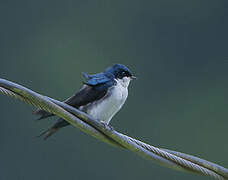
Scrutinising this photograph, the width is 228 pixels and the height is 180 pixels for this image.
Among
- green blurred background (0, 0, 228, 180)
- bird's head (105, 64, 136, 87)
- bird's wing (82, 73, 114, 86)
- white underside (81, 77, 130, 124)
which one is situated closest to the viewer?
bird's wing (82, 73, 114, 86)

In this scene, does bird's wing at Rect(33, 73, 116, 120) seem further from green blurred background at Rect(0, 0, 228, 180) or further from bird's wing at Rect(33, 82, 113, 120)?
green blurred background at Rect(0, 0, 228, 180)

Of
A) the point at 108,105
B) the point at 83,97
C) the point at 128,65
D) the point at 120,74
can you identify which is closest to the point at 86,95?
the point at 83,97

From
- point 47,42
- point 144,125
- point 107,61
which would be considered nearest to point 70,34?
point 47,42

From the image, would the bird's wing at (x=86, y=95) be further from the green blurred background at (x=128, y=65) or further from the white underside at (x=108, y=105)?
the green blurred background at (x=128, y=65)

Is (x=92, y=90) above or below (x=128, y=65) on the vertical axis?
above

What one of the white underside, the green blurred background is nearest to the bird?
the white underside

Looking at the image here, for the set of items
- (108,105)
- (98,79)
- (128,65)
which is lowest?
(128,65)

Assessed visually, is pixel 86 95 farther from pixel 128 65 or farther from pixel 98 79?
pixel 128 65

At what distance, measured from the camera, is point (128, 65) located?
1205 cm

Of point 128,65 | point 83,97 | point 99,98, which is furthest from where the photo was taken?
point 128,65

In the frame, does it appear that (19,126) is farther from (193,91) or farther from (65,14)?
(65,14)

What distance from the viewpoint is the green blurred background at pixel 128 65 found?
10.4 m

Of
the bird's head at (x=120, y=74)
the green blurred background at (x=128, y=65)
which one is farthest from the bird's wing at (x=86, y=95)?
the green blurred background at (x=128, y=65)

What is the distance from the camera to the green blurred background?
10374 millimetres
